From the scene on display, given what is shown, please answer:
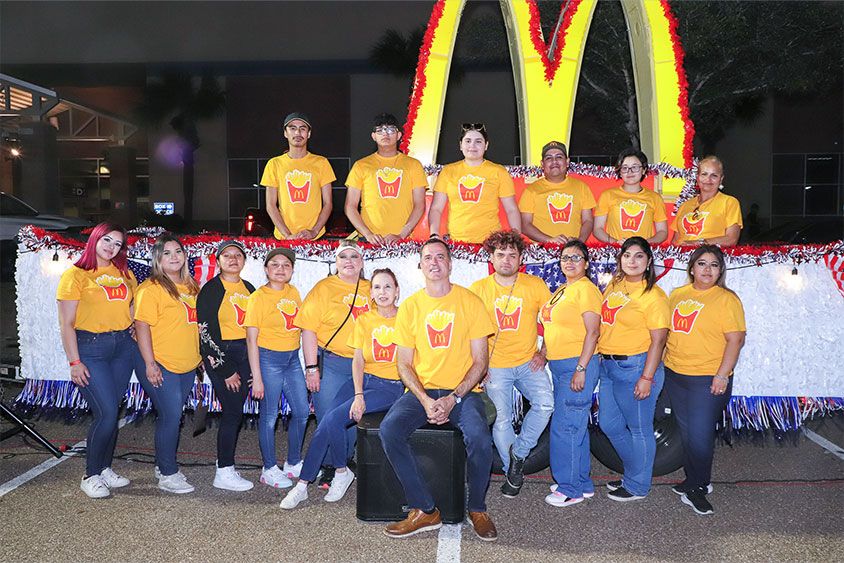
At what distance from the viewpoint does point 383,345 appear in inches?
183

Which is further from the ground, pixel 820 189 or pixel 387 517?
pixel 820 189

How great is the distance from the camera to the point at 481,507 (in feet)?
14.0

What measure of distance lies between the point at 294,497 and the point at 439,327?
143 centimetres

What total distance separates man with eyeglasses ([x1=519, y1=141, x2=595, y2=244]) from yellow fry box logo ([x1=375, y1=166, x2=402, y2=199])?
101 cm

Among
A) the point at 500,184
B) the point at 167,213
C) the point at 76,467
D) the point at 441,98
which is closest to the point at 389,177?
the point at 500,184

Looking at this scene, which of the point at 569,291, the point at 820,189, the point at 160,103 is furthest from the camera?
the point at 160,103

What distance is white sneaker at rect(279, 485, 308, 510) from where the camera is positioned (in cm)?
451

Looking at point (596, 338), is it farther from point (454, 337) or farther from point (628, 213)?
point (628, 213)

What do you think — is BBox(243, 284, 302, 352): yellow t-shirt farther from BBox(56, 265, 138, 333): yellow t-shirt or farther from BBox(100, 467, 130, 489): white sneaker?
BBox(100, 467, 130, 489): white sneaker

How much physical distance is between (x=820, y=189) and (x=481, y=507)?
27.0m

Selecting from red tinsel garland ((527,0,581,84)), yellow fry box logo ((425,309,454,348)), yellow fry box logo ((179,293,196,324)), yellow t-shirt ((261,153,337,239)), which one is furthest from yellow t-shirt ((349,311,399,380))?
red tinsel garland ((527,0,581,84))

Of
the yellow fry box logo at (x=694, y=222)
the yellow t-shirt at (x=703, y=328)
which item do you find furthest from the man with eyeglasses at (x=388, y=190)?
the yellow t-shirt at (x=703, y=328)

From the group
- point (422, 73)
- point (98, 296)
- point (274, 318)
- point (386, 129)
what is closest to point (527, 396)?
point (274, 318)

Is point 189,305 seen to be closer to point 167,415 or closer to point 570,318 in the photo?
point 167,415
